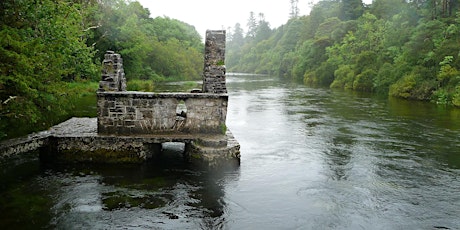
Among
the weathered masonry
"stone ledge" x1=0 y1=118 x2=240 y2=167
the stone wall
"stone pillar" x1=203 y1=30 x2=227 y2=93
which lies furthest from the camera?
"stone pillar" x1=203 y1=30 x2=227 y2=93

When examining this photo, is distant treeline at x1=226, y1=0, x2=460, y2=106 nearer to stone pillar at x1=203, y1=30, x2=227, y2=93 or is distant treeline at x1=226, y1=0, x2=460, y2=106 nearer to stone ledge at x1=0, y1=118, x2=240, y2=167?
stone pillar at x1=203, y1=30, x2=227, y2=93

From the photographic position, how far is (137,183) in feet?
34.1

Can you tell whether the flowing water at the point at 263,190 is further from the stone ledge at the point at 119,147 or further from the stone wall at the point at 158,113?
the stone wall at the point at 158,113

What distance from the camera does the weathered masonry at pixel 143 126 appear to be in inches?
454

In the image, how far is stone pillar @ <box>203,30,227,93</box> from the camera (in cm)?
1198

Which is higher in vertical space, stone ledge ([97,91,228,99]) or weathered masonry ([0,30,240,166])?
stone ledge ([97,91,228,99])

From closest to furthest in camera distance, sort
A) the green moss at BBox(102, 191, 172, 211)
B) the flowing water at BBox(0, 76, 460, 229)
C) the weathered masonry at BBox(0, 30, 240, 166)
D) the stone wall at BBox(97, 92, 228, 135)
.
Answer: the flowing water at BBox(0, 76, 460, 229)
the green moss at BBox(102, 191, 172, 211)
the weathered masonry at BBox(0, 30, 240, 166)
the stone wall at BBox(97, 92, 228, 135)

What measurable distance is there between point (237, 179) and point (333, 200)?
8.70 ft

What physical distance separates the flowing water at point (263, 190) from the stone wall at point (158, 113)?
111 cm

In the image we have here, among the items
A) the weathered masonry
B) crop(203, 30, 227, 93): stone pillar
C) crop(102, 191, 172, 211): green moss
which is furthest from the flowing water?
crop(203, 30, 227, 93): stone pillar

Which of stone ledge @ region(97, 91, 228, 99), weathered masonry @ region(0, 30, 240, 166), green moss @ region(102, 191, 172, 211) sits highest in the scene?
stone ledge @ region(97, 91, 228, 99)

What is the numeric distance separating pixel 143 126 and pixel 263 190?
157 inches

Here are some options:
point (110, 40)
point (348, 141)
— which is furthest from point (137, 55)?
point (348, 141)

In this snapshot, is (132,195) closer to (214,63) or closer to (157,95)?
(157,95)
